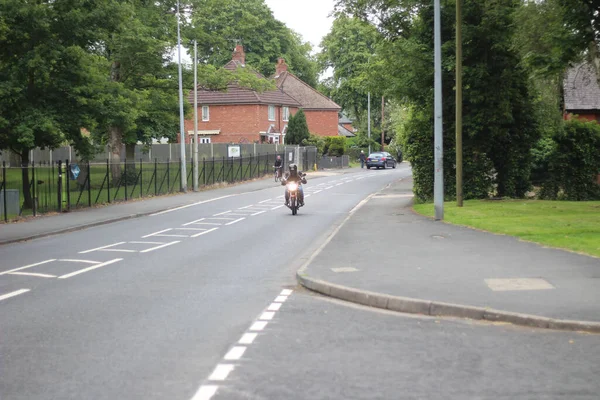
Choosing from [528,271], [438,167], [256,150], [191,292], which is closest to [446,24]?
[438,167]

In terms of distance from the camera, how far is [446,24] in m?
29.0

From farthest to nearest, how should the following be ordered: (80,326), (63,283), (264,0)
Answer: (264,0), (63,283), (80,326)

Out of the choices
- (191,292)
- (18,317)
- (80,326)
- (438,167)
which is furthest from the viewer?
(438,167)

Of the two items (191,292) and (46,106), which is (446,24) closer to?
(46,106)

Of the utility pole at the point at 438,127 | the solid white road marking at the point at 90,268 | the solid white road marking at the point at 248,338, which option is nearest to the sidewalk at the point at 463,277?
the solid white road marking at the point at 248,338

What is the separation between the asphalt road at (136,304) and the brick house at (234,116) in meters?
49.8

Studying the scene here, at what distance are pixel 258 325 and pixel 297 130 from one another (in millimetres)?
63594

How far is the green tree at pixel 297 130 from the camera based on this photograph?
71.9 m

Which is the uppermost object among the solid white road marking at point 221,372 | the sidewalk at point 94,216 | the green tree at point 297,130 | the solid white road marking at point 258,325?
the green tree at point 297,130

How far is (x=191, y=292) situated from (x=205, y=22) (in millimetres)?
35642

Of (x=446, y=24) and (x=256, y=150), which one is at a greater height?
(x=446, y=24)

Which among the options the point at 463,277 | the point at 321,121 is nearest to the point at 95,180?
the point at 463,277

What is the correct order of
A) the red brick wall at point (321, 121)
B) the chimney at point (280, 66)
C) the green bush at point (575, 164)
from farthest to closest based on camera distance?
the red brick wall at point (321, 121), the chimney at point (280, 66), the green bush at point (575, 164)

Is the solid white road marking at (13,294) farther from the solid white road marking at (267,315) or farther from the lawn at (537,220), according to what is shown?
the lawn at (537,220)
